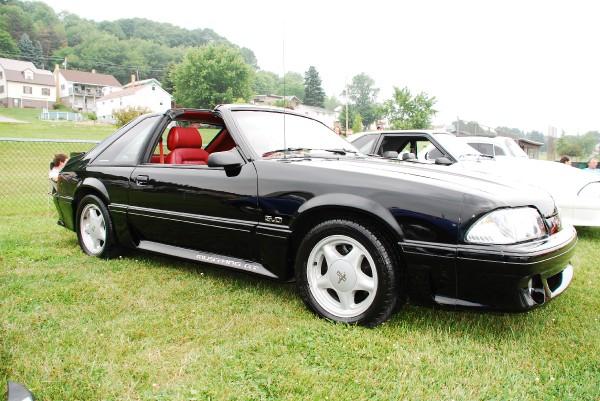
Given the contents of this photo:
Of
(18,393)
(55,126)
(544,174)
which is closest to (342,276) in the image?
(18,393)

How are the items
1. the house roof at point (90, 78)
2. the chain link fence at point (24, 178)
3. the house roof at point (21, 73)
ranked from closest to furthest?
the chain link fence at point (24, 178)
the house roof at point (21, 73)
the house roof at point (90, 78)

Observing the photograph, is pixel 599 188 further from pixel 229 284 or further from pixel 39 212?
pixel 39 212

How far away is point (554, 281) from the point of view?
2.88m

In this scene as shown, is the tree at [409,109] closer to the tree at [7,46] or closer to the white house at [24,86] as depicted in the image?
the white house at [24,86]

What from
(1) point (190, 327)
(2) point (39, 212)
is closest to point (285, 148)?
(1) point (190, 327)

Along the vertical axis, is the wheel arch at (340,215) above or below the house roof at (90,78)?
below

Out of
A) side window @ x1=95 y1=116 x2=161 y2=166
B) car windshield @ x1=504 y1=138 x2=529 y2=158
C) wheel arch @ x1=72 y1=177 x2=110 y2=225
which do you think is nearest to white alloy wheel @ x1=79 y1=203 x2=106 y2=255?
wheel arch @ x1=72 y1=177 x2=110 y2=225

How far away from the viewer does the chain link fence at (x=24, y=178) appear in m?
8.16

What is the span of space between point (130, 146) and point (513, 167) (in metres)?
5.27

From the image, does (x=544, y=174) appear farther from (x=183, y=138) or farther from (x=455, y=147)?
(x=183, y=138)

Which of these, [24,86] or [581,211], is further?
[24,86]

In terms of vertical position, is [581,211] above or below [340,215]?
below

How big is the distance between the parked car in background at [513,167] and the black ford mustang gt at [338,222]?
2.61 metres

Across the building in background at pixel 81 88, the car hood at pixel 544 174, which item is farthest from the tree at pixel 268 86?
the building in background at pixel 81 88
